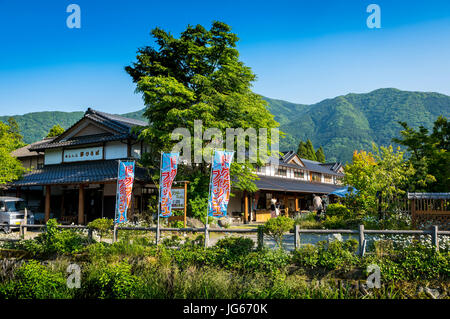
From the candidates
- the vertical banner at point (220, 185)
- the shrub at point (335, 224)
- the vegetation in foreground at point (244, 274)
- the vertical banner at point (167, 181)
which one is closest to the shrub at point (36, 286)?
the vegetation in foreground at point (244, 274)

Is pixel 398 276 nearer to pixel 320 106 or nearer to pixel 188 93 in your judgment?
pixel 188 93

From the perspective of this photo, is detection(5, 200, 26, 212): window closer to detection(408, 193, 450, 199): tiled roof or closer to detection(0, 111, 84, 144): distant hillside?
detection(408, 193, 450, 199): tiled roof

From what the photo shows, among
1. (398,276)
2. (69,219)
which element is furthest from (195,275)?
(69,219)

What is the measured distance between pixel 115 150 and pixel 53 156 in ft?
19.0

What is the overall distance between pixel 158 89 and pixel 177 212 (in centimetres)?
609

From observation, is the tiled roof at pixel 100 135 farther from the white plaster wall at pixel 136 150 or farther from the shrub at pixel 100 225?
the shrub at pixel 100 225

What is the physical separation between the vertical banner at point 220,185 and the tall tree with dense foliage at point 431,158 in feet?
34.6

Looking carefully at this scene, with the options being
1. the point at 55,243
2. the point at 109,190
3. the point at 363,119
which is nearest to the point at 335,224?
the point at 55,243

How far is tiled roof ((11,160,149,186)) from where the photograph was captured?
18.0 metres

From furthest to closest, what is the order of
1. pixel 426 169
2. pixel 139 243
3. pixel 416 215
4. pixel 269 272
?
pixel 426 169
pixel 416 215
pixel 139 243
pixel 269 272

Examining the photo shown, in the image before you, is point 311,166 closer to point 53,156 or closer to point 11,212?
point 53,156

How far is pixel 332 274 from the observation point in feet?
28.9

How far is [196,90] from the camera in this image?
18125 millimetres

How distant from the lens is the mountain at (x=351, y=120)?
117 m
